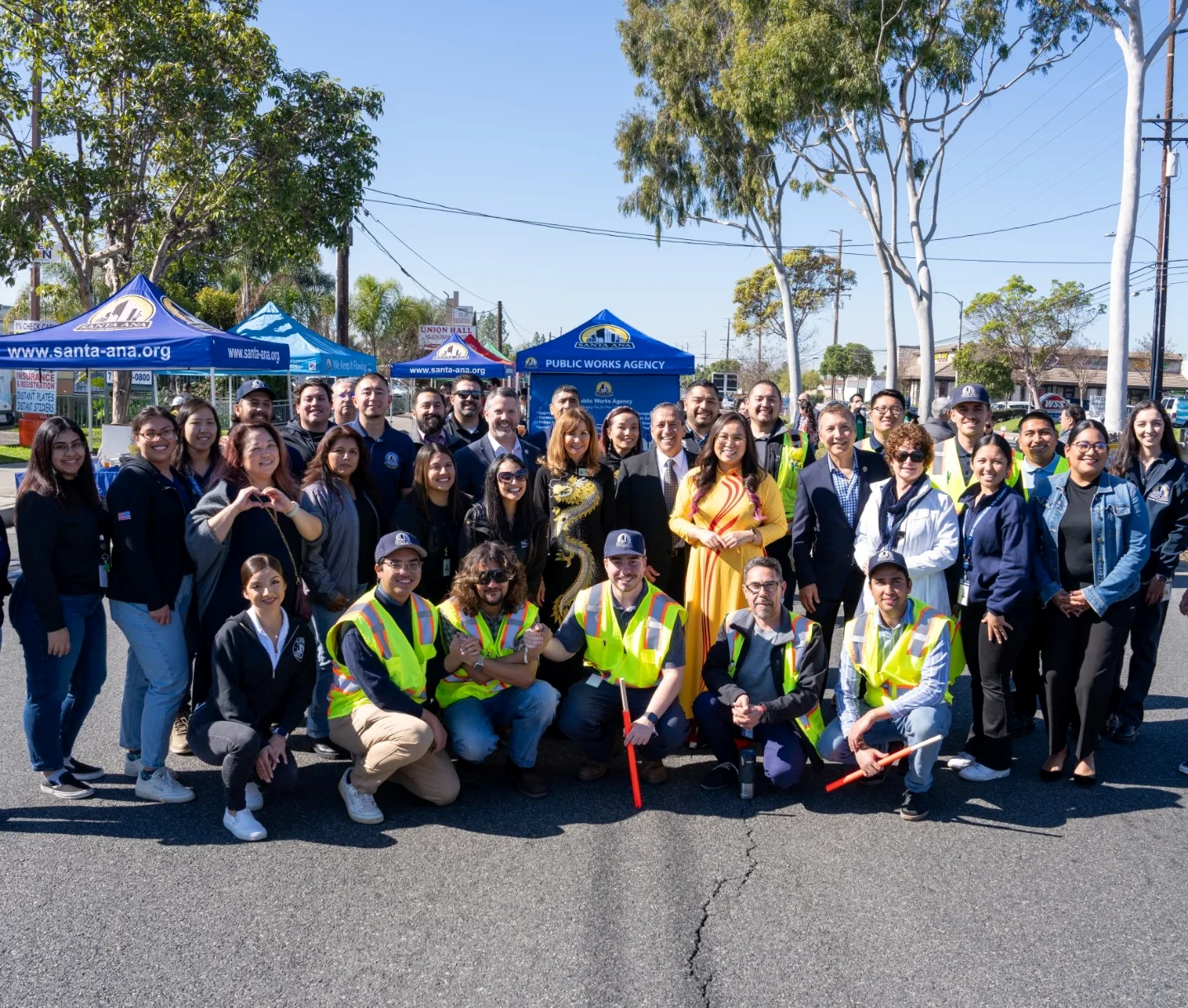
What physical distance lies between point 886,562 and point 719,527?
37.8 inches

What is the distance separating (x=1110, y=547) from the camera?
4.67m

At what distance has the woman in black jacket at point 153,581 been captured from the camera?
418cm

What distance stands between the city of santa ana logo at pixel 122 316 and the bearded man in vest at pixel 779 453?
24.4ft

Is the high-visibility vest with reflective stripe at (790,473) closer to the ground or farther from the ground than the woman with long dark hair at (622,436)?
closer to the ground

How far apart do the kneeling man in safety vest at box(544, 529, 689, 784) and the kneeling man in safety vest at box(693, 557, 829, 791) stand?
0.19 m

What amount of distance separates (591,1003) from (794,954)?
74cm

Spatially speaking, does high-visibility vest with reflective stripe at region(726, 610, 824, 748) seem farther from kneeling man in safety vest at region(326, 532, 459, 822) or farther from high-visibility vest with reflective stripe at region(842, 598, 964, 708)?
kneeling man in safety vest at region(326, 532, 459, 822)

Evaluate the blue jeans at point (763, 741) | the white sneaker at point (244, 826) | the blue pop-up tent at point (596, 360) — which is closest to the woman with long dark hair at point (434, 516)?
the white sneaker at point (244, 826)

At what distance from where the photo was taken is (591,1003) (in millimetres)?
2865

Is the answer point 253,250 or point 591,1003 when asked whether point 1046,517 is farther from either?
point 253,250

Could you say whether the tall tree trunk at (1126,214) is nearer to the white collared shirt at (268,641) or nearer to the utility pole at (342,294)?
the white collared shirt at (268,641)

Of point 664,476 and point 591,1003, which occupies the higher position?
point 664,476

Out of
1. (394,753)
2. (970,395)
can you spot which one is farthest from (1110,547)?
(394,753)

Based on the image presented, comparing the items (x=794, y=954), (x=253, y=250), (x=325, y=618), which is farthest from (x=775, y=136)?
(x=794, y=954)
